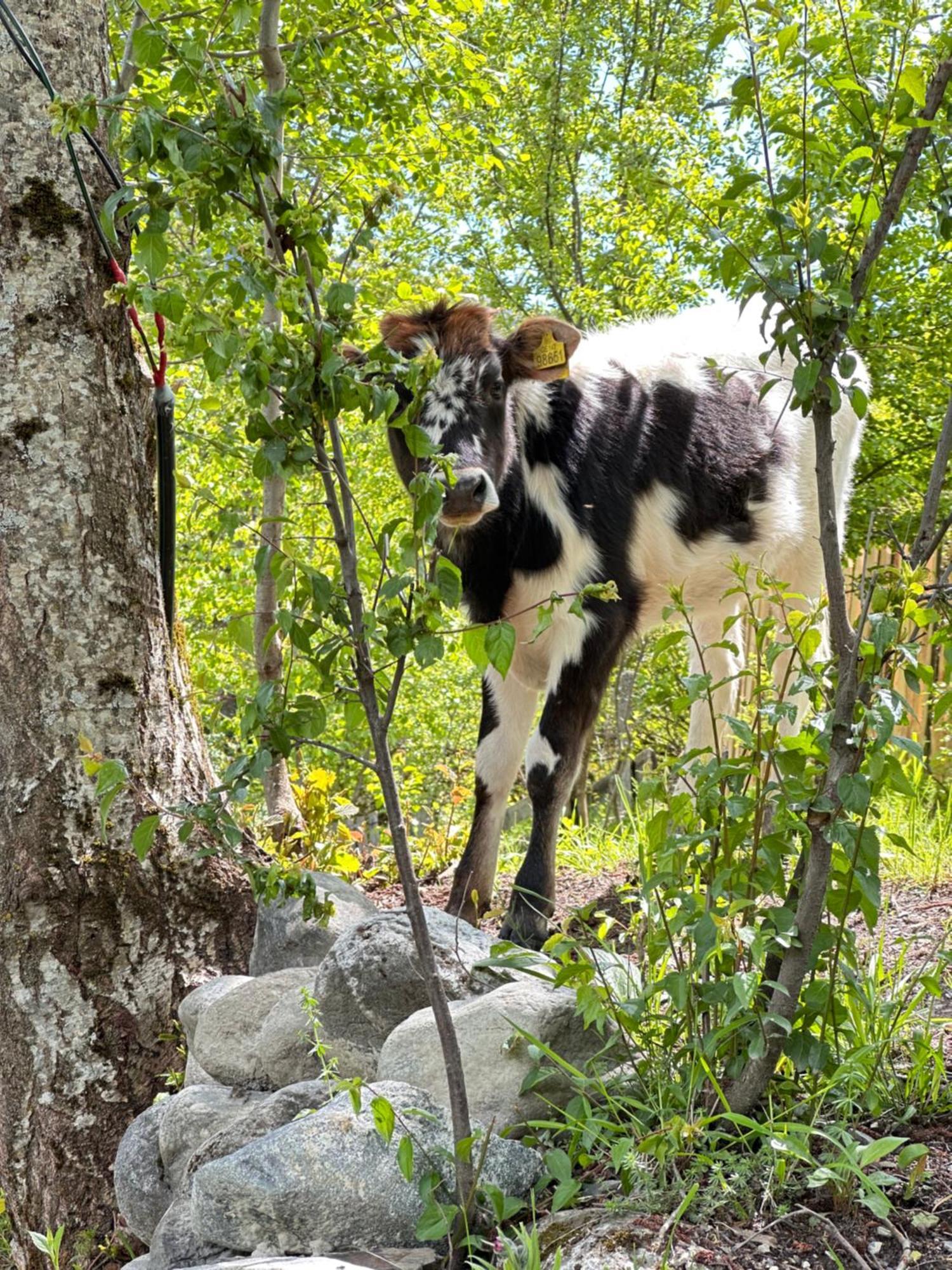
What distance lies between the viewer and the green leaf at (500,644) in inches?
85.4

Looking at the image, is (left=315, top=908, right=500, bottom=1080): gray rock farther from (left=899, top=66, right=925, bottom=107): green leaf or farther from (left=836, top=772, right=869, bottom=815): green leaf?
(left=899, top=66, right=925, bottom=107): green leaf

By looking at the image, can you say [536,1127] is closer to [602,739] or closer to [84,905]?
[84,905]

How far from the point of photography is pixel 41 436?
3.57 m

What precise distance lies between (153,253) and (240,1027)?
1.93 m

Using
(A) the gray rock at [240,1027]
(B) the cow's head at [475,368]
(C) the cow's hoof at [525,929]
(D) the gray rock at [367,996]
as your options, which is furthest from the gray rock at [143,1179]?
(B) the cow's head at [475,368]

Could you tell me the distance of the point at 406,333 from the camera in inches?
190

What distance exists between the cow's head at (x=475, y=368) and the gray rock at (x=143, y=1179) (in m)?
2.34

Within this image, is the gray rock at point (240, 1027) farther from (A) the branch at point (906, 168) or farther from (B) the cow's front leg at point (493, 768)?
(A) the branch at point (906, 168)

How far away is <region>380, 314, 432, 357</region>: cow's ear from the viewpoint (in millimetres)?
4797

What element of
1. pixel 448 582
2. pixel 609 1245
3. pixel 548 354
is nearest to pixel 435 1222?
pixel 609 1245

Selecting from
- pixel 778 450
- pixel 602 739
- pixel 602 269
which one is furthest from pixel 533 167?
pixel 778 450

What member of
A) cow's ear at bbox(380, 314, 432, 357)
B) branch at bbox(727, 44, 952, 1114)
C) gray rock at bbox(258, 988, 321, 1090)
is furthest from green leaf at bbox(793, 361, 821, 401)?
cow's ear at bbox(380, 314, 432, 357)

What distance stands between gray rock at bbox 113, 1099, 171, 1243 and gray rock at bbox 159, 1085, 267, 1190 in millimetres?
24

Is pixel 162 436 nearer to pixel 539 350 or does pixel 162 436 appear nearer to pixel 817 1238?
pixel 539 350
